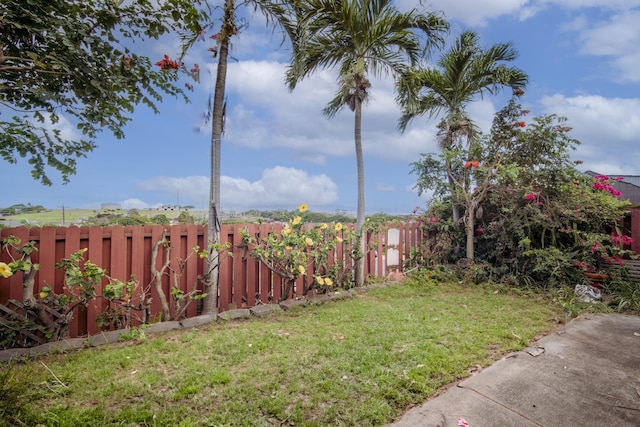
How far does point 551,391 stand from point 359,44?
531 centimetres

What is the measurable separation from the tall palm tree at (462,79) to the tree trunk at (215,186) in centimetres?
381

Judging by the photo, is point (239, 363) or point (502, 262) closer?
point (239, 363)

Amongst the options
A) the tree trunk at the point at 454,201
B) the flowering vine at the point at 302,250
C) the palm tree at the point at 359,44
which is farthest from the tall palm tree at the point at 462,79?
the flowering vine at the point at 302,250

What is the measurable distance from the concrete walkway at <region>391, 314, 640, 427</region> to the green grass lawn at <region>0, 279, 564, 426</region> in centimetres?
14

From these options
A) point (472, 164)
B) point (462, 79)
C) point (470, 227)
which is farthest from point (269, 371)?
point (462, 79)

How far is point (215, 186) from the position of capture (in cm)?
405

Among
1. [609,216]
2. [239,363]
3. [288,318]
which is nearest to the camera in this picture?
[239,363]

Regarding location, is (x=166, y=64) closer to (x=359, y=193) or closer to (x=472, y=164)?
(x=359, y=193)

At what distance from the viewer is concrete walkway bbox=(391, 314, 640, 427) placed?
205 centimetres

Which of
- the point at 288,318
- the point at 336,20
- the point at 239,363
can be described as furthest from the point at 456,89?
the point at 239,363

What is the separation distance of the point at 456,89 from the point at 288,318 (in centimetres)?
588

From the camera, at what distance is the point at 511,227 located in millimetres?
5906

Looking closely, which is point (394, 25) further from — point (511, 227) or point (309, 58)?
point (511, 227)

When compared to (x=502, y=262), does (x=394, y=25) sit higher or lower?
higher
